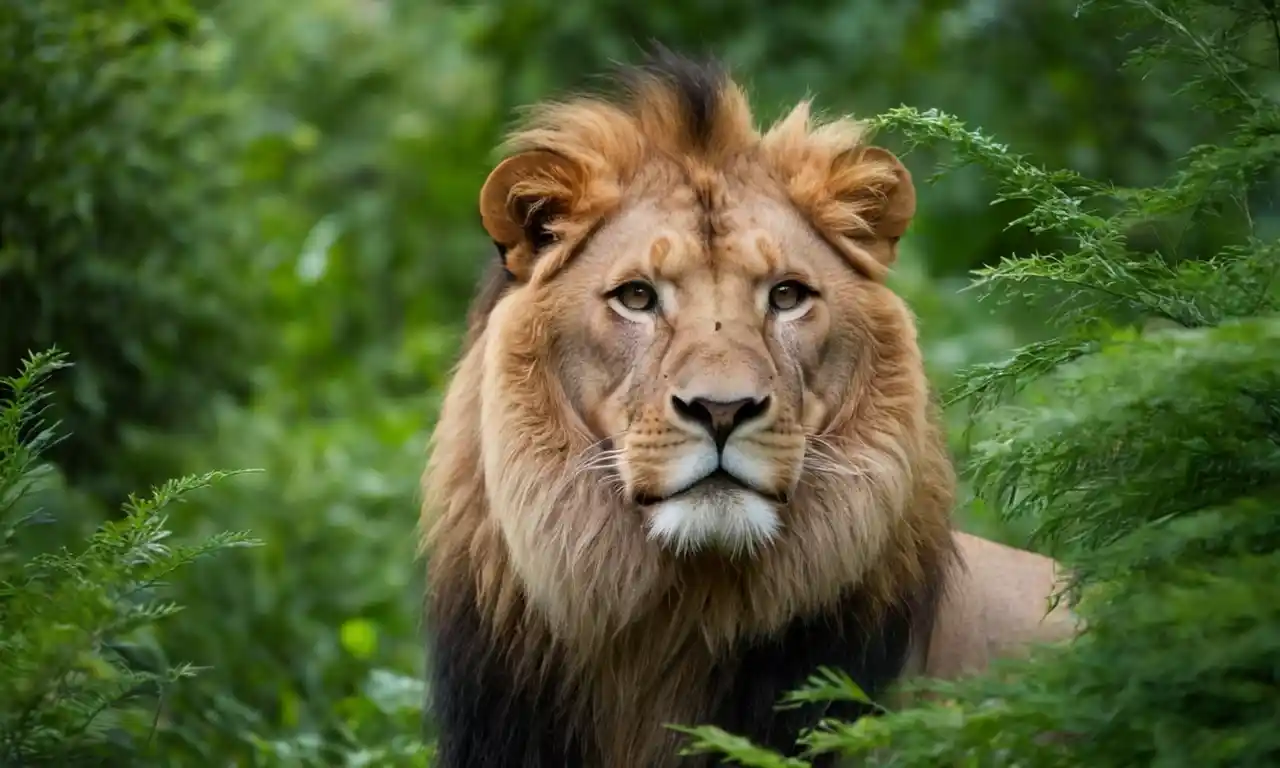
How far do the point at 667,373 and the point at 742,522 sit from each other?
13.3 inches

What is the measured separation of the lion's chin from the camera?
11.3 feet

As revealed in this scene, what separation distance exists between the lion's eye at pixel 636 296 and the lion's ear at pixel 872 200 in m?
0.50

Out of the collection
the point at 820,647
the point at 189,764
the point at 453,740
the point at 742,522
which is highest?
the point at 742,522

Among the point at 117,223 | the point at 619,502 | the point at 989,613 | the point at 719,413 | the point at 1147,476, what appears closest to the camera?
the point at 1147,476

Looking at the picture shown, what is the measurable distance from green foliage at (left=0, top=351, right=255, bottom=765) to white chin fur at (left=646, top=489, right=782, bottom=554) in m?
0.84

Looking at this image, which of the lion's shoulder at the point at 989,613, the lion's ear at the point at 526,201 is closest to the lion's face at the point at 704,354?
the lion's ear at the point at 526,201

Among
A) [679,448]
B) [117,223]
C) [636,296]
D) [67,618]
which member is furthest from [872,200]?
[117,223]

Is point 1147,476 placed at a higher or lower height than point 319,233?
lower

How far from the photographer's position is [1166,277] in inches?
124

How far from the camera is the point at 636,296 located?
12.2ft

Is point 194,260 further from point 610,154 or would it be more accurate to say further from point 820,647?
point 820,647

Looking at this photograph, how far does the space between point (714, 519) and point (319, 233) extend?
628 cm

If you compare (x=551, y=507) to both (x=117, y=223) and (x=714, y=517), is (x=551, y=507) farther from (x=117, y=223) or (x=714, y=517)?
(x=117, y=223)

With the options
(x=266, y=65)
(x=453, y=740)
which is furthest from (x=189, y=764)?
(x=266, y=65)
